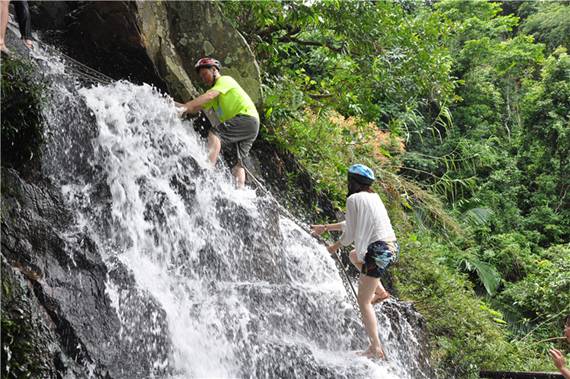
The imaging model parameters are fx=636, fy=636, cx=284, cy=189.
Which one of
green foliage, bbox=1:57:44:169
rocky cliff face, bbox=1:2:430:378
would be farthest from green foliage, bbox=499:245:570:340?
green foliage, bbox=1:57:44:169

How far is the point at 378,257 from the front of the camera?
5.83 metres

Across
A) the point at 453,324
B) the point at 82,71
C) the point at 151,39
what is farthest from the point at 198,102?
the point at 453,324

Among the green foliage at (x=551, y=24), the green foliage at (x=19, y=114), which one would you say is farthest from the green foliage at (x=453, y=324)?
the green foliage at (x=551, y=24)

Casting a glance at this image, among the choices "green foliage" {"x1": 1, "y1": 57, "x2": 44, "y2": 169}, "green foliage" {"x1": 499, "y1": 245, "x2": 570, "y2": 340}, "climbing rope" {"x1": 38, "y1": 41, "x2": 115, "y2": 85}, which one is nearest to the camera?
"green foliage" {"x1": 1, "y1": 57, "x2": 44, "y2": 169}

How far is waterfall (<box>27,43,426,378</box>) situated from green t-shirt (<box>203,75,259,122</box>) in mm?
533

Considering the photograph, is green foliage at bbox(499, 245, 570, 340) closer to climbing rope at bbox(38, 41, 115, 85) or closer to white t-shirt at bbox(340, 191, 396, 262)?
white t-shirt at bbox(340, 191, 396, 262)

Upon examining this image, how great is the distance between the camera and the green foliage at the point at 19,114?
5133 mm

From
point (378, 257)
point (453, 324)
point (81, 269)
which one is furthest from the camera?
point (453, 324)

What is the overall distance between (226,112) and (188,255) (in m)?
1.88

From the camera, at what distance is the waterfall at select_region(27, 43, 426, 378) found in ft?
18.0

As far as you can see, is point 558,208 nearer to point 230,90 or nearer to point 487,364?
point 487,364

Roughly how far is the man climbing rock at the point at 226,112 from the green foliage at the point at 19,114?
2.01 metres

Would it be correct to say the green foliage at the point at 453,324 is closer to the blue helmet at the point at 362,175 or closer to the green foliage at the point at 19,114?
the blue helmet at the point at 362,175

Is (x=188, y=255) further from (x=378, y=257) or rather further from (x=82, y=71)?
(x=82, y=71)
